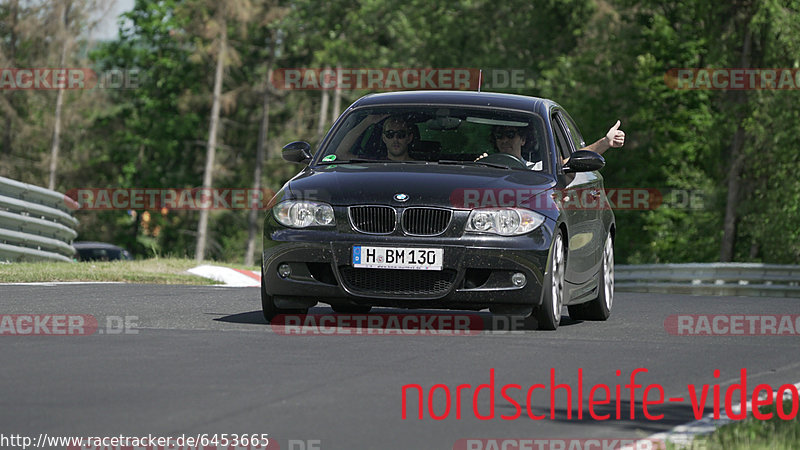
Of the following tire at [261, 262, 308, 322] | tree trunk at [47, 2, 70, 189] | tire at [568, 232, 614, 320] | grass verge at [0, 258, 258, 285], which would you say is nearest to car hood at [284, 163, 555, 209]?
tire at [261, 262, 308, 322]

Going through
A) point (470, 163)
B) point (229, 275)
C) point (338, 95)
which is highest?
point (470, 163)

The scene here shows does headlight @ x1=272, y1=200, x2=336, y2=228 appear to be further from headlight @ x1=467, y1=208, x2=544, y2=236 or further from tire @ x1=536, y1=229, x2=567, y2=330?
tire @ x1=536, y1=229, x2=567, y2=330

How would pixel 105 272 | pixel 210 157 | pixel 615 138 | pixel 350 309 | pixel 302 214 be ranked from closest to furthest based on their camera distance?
pixel 302 214 → pixel 350 309 → pixel 615 138 → pixel 105 272 → pixel 210 157

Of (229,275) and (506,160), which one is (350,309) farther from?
(229,275)

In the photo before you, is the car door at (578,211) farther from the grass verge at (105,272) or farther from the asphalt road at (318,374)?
the grass verge at (105,272)

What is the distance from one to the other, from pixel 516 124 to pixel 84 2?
54.1m

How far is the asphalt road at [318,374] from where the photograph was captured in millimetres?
5980

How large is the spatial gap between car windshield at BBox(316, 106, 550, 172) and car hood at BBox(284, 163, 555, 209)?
0.29 m

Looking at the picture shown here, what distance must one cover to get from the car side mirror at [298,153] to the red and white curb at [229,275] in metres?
6.58

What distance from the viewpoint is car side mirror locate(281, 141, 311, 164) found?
39.1 ft

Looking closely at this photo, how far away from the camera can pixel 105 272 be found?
56.4ft

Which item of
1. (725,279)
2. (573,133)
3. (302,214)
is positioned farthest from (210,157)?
(302,214)

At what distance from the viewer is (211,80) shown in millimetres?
67750

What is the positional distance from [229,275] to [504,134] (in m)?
8.04
